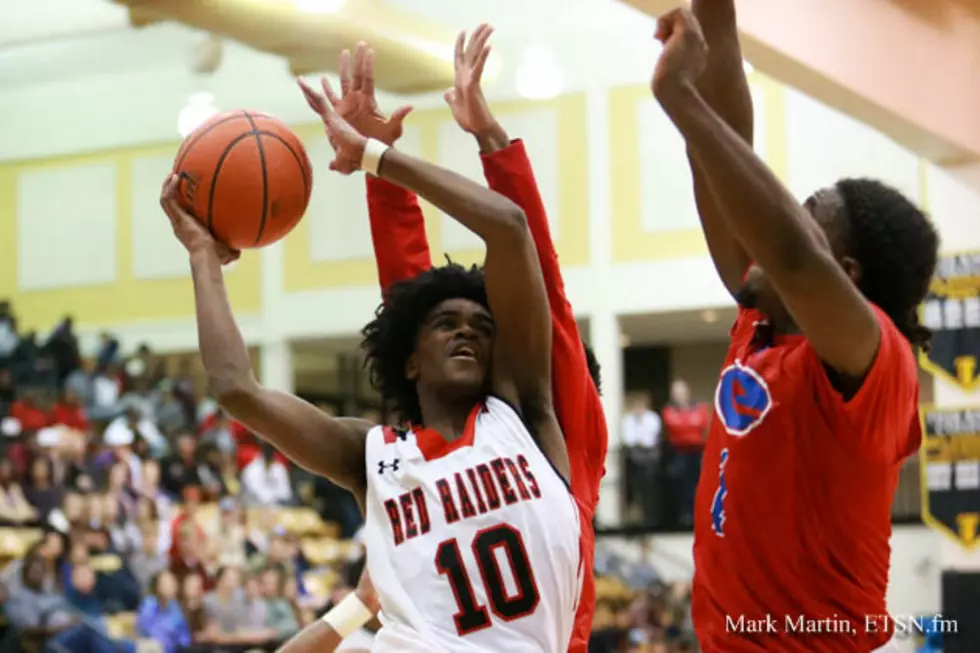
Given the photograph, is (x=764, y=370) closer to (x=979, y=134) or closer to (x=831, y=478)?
(x=831, y=478)

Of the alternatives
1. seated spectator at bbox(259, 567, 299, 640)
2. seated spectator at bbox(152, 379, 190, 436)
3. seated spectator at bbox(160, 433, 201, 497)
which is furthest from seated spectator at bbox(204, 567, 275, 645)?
seated spectator at bbox(152, 379, 190, 436)

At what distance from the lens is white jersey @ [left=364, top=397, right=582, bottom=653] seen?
2.94 meters

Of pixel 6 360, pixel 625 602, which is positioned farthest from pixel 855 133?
pixel 6 360

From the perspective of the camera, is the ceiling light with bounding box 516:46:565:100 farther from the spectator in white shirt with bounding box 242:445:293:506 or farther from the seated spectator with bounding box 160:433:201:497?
the seated spectator with bounding box 160:433:201:497

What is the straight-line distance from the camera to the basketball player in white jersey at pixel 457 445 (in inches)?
116

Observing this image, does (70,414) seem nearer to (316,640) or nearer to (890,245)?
(316,640)

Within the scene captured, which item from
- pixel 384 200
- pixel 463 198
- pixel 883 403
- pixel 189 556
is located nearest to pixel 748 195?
pixel 883 403

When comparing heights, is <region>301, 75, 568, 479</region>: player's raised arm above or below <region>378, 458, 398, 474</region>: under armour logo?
above

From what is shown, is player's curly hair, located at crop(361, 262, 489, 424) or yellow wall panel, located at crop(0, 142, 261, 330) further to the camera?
yellow wall panel, located at crop(0, 142, 261, 330)

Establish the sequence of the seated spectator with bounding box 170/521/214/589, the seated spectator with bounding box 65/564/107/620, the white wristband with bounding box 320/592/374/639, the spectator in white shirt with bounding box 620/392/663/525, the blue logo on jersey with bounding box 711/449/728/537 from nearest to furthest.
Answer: the blue logo on jersey with bounding box 711/449/728/537 < the white wristband with bounding box 320/592/374/639 < the seated spectator with bounding box 65/564/107/620 < the seated spectator with bounding box 170/521/214/589 < the spectator in white shirt with bounding box 620/392/663/525

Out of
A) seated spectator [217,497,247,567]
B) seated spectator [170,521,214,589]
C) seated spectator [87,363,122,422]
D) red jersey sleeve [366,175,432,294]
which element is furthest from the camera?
seated spectator [87,363,122,422]

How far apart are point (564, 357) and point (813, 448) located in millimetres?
874

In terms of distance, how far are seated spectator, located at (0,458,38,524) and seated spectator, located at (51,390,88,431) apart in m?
1.81

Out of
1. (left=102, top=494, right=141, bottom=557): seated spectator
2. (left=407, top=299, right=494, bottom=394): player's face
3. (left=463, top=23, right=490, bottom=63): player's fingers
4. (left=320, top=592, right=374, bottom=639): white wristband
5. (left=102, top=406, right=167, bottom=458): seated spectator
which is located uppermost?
(left=463, top=23, right=490, bottom=63): player's fingers
